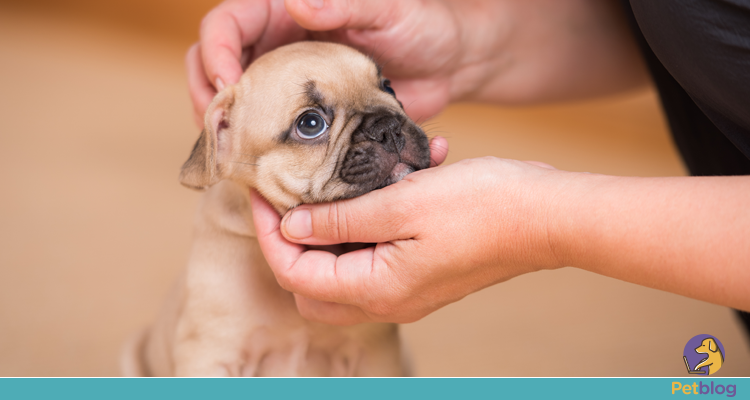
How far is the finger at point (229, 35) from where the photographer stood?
9.84 feet

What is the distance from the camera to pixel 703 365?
8.62 feet

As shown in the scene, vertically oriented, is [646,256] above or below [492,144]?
below

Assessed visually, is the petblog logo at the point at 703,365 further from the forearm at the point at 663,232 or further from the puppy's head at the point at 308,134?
the puppy's head at the point at 308,134

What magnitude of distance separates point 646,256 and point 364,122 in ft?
3.64

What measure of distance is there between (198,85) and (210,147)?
0.86m

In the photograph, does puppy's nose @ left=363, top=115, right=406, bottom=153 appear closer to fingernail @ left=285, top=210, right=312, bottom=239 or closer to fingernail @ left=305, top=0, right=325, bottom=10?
fingernail @ left=285, top=210, right=312, bottom=239

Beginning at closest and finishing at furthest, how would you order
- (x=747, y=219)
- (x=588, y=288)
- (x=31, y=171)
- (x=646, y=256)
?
1. (x=747, y=219)
2. (x=646, y=256)
3. (x=588, y=288)
4. (x=31, y=171)

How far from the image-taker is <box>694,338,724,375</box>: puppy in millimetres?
2625

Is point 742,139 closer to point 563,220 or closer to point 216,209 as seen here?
point 563,220

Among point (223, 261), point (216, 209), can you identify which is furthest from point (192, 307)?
point (216, 209)

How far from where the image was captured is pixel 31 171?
6152 mm

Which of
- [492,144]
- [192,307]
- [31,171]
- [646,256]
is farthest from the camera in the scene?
[492,144]

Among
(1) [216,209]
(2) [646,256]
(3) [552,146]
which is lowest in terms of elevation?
(2) [646,256]

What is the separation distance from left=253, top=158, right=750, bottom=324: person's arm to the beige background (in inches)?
70.6
